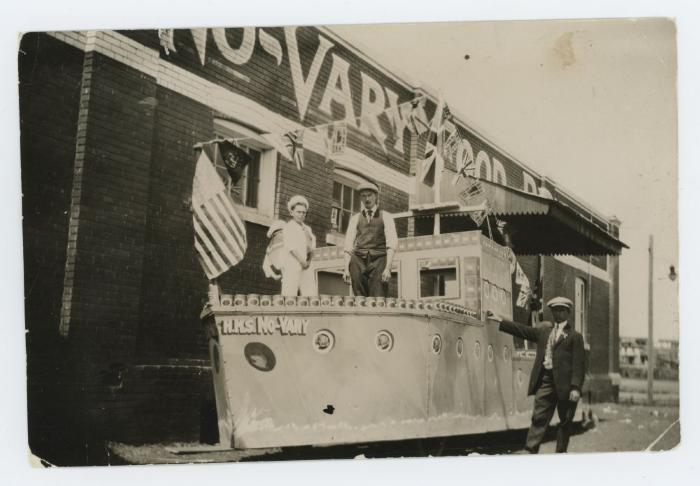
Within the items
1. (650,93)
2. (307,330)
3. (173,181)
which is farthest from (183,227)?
(650,93)

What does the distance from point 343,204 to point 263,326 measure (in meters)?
2.22

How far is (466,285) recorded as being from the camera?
26.7 feet

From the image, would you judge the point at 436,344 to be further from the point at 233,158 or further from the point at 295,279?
the point at 233,158

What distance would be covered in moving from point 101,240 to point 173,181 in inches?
36.9

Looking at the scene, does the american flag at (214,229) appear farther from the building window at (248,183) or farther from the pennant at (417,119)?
the pennant at (417,119)

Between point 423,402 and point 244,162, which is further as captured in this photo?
point 244,162

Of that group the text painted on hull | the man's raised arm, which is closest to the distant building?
the man's raised arm

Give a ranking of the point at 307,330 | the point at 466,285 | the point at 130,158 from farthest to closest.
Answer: the point at 466,285, the point at 130,158, the point at 307,330

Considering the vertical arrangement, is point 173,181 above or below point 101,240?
above

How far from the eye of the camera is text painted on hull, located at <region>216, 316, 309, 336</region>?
7008mm

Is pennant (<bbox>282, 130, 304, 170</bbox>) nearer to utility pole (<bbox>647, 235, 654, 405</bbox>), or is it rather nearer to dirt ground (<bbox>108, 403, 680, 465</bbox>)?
dirt ground (<bbox>108, 403, 680, 465</bbox>)

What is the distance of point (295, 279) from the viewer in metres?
8.04

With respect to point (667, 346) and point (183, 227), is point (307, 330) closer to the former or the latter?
point (183, 227)

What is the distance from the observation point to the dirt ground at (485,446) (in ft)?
24.1
